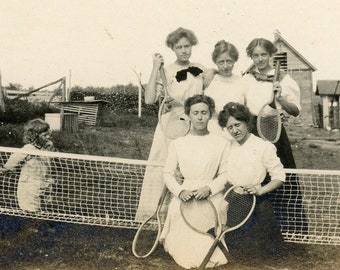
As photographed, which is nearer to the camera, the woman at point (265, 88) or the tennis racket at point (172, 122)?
the woman at point (265, 88)

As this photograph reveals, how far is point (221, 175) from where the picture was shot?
4.16 m

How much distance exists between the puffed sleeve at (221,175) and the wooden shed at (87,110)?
368 inches

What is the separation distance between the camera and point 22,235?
5012 millimetres

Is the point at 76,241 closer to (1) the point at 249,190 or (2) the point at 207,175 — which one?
(2) the point at 207,175

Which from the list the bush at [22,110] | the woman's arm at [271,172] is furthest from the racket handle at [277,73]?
the bush at [22,110]

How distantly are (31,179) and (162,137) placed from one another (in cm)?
146

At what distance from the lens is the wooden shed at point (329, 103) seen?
19.5 meters

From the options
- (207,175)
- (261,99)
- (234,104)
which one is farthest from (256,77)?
(207,175)

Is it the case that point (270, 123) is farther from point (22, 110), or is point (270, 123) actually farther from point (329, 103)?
point (329, 103)

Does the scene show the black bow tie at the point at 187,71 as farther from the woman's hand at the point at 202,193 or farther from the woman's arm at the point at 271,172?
the woman's hand at the point at 202,193

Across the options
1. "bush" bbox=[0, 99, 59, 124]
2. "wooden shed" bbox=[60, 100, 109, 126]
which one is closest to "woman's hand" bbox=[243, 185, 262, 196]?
"bush" bbox=[0, 99, 59, 124]

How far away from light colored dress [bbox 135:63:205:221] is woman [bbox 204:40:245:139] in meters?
0.16

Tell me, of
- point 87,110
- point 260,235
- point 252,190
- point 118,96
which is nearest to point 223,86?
point 252,190

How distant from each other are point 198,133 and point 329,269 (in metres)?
1.69
